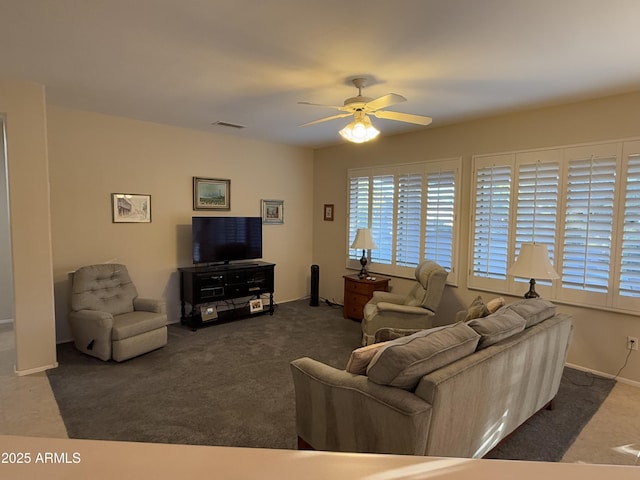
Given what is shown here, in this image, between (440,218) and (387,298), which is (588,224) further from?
(387,298)

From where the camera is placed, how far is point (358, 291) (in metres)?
5.26

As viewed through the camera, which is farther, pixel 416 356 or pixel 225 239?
pixel 225 239

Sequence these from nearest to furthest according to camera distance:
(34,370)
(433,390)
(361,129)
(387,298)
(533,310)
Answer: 1. (433,390)
2. (533,310)
3. (361,129)
4. (34,370)
5. (387,298)

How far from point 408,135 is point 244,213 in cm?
268

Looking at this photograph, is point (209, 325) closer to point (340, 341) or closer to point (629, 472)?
point (340, 341)

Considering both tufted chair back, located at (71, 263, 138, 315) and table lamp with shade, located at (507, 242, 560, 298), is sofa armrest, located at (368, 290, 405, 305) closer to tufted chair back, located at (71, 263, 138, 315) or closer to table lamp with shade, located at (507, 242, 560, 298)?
table lamp with shade, located at (507, 242, 560, 298)

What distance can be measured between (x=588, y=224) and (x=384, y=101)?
95.9 inches

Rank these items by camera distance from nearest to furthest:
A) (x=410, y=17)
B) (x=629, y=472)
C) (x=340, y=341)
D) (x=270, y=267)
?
(x=629, y=472) → (x=410, y=17) → (x=340, y=341) → (x=270, y=267)

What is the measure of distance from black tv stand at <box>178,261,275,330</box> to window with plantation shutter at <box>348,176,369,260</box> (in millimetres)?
1389

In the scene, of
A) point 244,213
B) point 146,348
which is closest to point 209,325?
point 146,348

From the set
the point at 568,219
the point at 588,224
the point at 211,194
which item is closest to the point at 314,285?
the point at 211,194

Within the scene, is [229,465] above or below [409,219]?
below

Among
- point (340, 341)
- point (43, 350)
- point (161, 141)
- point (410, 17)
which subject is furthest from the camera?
point (161, 141)

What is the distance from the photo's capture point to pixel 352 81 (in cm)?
319
